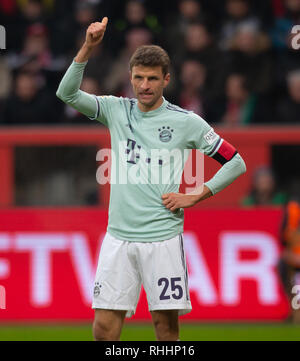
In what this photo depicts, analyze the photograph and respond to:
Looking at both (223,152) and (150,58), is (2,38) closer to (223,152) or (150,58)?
(150,58)

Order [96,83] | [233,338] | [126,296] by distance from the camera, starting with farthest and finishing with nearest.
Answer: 1. [96,83]
2. [233,338]
3. [126,296]

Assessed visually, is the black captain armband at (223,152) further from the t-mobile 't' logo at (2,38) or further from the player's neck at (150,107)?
the t-mobile 't' logo at (2,38)

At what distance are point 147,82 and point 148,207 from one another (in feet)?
2.60

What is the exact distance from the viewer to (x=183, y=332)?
8.92m

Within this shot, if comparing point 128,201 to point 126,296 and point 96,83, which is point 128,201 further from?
point 96,83

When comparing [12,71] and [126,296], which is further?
[12,71]

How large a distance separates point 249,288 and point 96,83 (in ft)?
10.4

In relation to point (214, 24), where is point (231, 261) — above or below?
below

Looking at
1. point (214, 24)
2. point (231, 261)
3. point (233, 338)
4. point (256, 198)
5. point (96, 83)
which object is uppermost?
point (214, 24)

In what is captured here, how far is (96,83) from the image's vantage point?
11094 mm

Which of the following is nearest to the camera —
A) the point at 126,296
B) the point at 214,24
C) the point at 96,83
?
the point at 126,296

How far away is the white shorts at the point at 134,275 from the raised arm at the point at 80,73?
91cm

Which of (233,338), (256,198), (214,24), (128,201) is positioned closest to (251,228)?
(256,198)

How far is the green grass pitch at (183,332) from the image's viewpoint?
8.48 m
